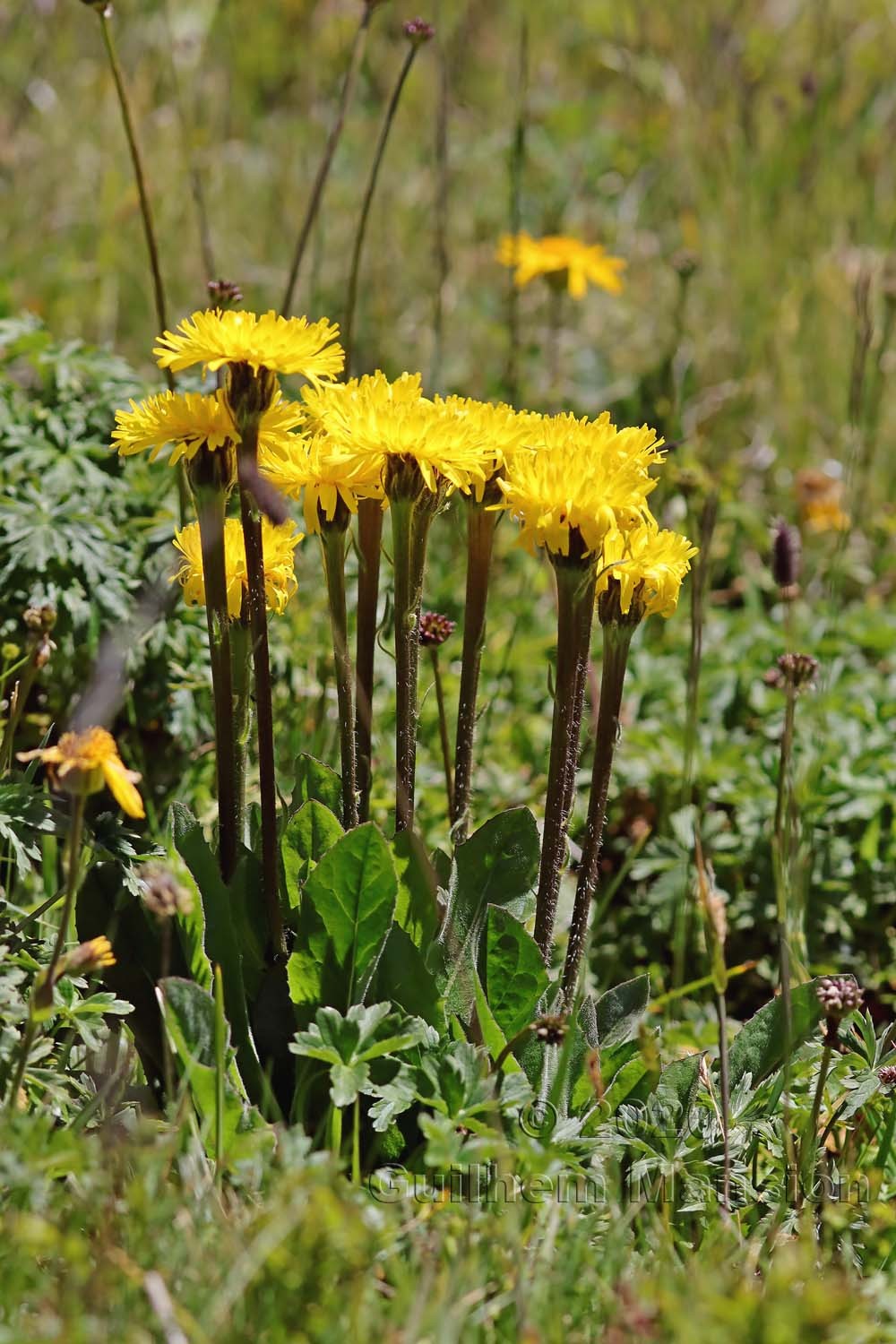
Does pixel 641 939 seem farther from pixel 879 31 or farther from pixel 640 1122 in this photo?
pixel 879 31

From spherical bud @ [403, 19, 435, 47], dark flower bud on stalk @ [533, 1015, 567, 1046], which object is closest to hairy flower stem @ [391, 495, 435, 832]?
dark flower bud on stalk @ [533, 1015, 567, 1046]

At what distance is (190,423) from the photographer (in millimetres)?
1573

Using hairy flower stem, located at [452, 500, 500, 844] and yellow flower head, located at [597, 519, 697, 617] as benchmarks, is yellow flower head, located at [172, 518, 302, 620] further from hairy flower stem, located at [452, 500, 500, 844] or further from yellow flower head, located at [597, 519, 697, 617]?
yellow flower head, located at [597, 519, 697, 617]

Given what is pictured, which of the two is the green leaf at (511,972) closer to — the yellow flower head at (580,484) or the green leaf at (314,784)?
the green leaf at (314,784)

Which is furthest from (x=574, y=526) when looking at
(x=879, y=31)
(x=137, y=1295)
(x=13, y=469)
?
(x=879, y=31)

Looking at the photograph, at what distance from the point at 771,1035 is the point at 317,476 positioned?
3.05 ft

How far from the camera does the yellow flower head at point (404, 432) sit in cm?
158

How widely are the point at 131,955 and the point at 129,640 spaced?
0.61 meters

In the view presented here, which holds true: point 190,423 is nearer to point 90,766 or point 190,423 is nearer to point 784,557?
point 90,766

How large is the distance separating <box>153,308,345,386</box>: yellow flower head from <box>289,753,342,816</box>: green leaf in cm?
62

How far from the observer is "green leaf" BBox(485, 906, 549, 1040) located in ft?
5.84

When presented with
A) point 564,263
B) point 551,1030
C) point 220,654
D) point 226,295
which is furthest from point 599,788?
point 564,263

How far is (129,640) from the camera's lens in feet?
7.43

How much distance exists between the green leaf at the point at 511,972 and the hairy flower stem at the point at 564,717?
5cm
